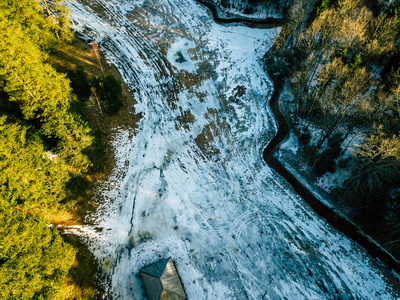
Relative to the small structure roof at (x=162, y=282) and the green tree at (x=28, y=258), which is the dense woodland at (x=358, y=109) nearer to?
the small structure roof at (x=162, y=282)

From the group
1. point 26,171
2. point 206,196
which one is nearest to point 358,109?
point 206,196

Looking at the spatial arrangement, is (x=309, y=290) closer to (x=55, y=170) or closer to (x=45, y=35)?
(x=55, y=170)

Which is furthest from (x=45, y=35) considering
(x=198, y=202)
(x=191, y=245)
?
(x=191, y=245)

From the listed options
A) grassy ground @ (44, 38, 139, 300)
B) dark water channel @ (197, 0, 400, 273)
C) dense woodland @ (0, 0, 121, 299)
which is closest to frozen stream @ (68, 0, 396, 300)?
dark water channel @ (197, 0, 400, 273)

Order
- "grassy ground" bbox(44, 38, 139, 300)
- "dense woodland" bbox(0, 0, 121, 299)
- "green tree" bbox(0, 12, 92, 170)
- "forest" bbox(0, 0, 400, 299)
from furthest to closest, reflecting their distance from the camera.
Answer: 1. "grassy ground" bbox(44, 38, 139, 300)
2. "green tree" bbox(0, 12, 92, 170)
3. "forest" bbox(0, 0, 400, 299)
4. "dense woodland" bbox(0, 0, 121, 299)

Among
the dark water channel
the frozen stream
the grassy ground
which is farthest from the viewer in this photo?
the dark water channel

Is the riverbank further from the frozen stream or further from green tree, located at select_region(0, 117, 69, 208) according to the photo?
green tree, located at select_region(0, 117, 69, 208)
